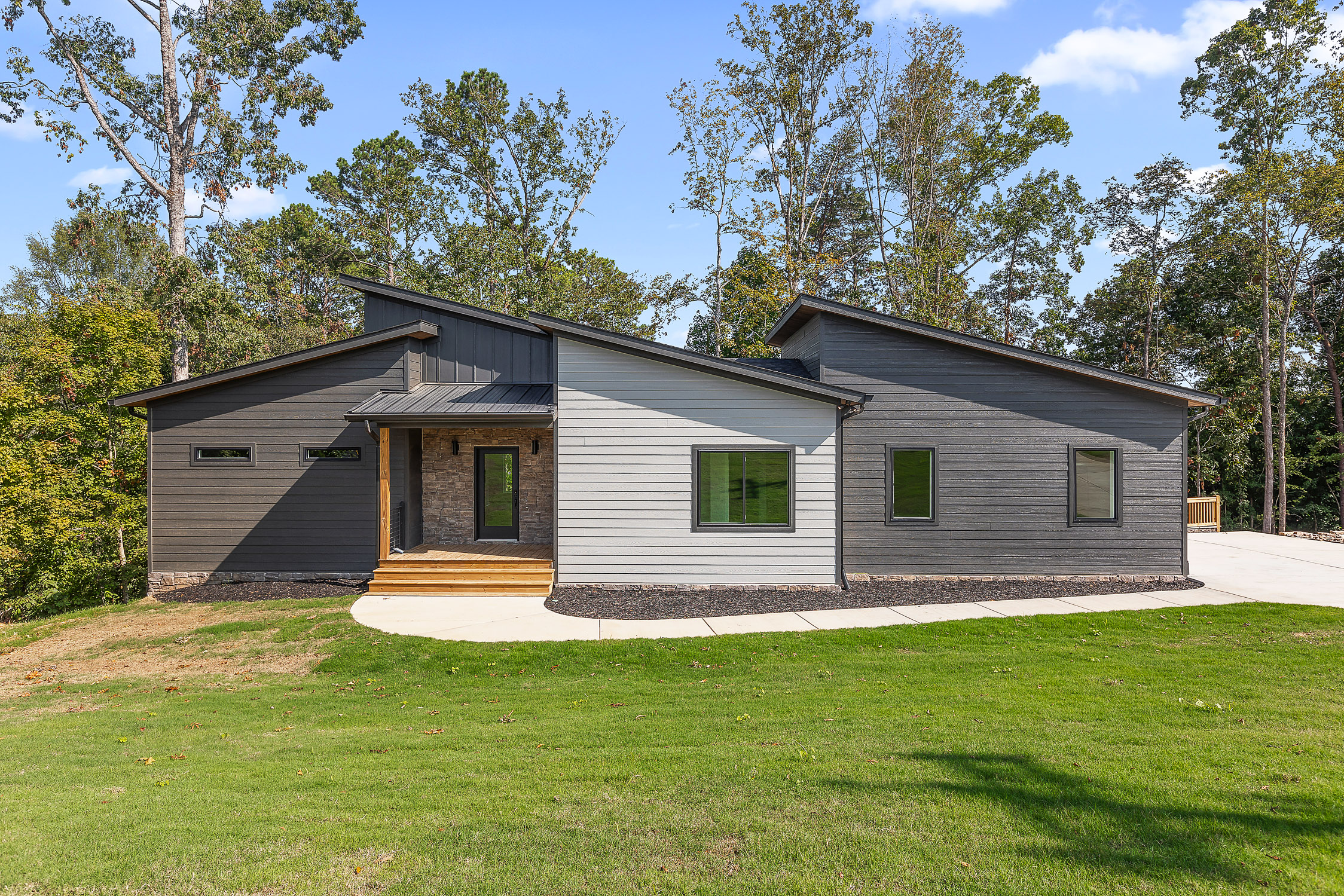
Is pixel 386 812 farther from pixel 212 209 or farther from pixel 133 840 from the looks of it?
pixel 212 209

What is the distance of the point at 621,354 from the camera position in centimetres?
1024

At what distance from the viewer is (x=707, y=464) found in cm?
1020

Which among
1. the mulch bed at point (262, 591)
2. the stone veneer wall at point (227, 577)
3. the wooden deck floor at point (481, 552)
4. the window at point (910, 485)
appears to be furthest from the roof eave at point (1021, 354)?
the stone veneer wall at point (227, 577)

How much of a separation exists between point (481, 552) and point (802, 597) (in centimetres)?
548

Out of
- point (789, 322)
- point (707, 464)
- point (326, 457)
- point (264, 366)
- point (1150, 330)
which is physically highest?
point (1150, 330)

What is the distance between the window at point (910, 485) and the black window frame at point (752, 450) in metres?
1.71

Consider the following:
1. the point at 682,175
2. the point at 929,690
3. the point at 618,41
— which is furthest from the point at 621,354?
the point at 682,175

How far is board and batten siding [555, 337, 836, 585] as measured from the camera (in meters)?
10.1

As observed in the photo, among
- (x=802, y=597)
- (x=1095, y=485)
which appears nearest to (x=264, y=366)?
(x=802, y=597)

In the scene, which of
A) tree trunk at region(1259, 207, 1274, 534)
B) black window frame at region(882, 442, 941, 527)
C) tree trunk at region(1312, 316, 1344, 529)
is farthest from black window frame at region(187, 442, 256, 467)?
tree trunk at region(1312, 316, 1344, 529)

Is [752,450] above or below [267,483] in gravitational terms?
above

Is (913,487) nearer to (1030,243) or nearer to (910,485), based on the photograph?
(910,485)

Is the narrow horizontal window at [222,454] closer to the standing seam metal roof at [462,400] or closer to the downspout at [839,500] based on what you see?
the standing seam metal roof at [462,400]

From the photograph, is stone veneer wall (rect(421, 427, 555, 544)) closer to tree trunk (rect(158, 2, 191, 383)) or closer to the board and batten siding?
the board and batten siding
